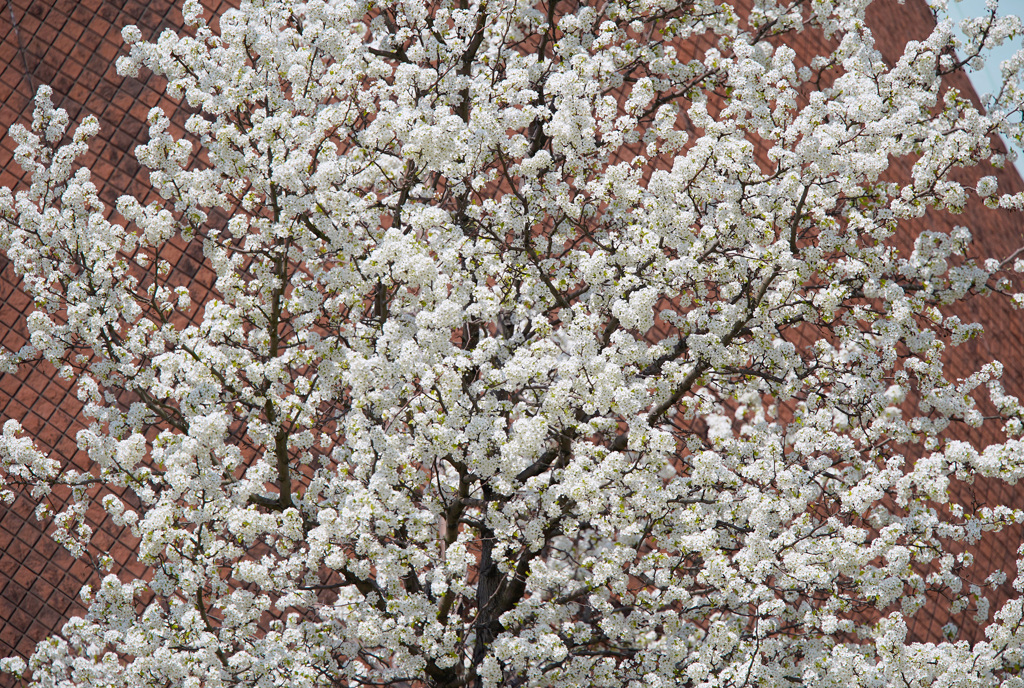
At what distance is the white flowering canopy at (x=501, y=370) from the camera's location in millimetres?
5438

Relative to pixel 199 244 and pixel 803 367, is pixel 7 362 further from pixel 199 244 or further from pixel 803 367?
pixel 803 367

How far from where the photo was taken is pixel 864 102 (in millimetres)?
5887

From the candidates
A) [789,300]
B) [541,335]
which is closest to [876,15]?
[789,300]

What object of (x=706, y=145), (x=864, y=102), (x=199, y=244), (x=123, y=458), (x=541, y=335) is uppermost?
(x=864, y=102)

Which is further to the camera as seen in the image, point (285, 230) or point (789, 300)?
point (789, 300)

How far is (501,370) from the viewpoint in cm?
561

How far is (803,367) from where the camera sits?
20.8 feet

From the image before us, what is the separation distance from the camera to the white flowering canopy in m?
5.44

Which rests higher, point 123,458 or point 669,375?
point 669,375

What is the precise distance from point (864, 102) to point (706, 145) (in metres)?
1.13

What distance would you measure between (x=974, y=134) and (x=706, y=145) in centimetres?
194

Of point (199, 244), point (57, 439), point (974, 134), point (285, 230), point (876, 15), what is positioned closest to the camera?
point (285, 230)

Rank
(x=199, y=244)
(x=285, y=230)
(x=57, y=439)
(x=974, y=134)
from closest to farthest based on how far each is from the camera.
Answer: (x=285, y=230) < (x=974, y=134) < (x=57, y=439) < (x=199, y=244)

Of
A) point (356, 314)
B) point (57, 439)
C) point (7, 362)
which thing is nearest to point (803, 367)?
point (356, 314)
